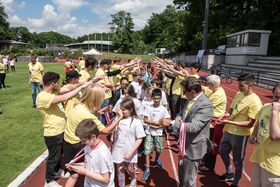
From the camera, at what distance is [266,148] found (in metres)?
3.45

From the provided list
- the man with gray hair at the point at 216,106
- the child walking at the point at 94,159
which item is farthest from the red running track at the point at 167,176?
the child walking at the point at 94,159

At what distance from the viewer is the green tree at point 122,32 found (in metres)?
97.4

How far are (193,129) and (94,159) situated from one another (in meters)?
1.47

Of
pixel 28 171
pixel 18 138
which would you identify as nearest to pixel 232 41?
pixel 18 138

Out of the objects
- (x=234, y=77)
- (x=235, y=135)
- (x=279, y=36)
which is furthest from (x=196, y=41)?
(x=235, y=135)

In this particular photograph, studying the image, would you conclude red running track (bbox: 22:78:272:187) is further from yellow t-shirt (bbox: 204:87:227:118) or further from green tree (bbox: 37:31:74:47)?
green tree (bbox: 37:31:74:47)

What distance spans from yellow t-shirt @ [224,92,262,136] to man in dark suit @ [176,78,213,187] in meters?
0.92

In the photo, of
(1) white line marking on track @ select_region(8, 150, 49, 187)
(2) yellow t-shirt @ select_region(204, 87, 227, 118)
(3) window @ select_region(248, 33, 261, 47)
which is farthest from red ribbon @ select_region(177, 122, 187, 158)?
(3) window @ select_region(248, 33, 261, 47)

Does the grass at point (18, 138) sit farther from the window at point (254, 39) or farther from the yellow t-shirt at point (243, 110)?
the window at point (254, 39)

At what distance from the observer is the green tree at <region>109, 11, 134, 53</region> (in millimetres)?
97438

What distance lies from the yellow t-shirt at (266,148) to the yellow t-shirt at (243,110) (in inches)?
33.5

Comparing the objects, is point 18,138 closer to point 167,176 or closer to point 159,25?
point 167,176

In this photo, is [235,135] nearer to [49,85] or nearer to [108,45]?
[49,85]

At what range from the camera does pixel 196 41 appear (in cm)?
5250
